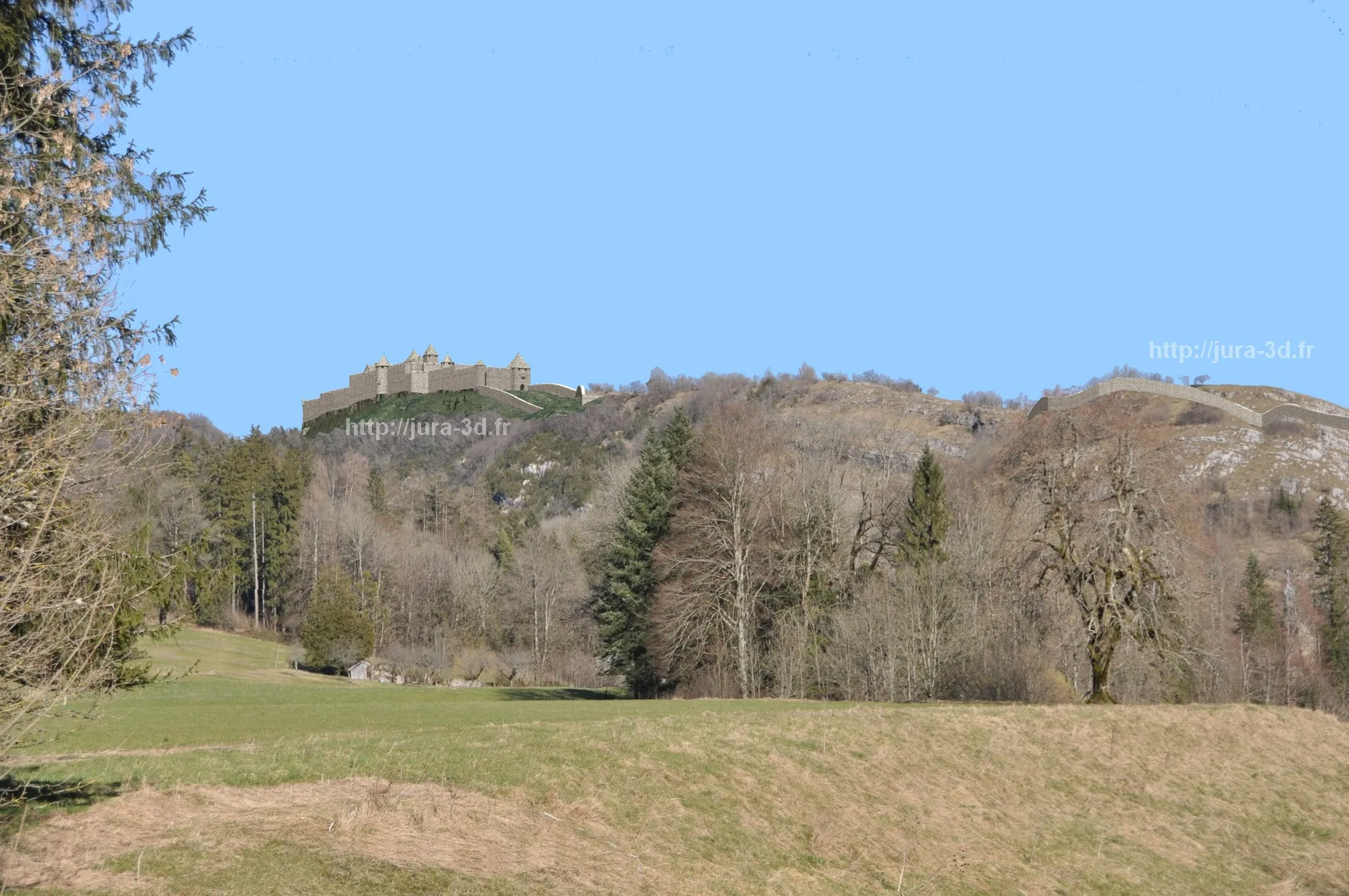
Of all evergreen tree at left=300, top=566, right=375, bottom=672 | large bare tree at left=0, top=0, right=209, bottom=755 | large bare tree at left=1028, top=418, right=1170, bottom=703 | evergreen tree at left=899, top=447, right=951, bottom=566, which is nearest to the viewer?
large bare tree at left=0, top=0, right=209, bottom=755

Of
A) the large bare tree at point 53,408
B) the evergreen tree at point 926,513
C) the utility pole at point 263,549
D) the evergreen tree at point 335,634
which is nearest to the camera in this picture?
the large bare tree at point 53,408

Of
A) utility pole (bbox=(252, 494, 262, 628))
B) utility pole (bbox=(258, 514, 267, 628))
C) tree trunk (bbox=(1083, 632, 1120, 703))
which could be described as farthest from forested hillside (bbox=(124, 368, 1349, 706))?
utility pole (bbox=(252, 494, 262, 628))

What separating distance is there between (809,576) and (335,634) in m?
34.3

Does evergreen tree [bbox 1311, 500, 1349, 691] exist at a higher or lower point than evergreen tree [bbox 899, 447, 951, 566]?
lower

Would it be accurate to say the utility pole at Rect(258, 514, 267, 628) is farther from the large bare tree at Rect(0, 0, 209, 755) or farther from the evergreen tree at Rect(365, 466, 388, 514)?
the large bare tree at Rect(0, 0, 209, 755)

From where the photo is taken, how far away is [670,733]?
2138 centimetres

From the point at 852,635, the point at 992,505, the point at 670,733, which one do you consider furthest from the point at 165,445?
the point at 992,505

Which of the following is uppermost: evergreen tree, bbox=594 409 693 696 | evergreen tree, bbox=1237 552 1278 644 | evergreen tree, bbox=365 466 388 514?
evergreen tree, bbox=365 466 388 514

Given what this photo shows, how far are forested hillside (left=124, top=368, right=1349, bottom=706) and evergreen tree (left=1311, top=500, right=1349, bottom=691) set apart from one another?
0.26m

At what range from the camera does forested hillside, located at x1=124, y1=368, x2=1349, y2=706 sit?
39250 millimetres

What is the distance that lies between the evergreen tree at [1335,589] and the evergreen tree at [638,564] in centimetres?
5403

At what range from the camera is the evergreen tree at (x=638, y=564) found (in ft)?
183

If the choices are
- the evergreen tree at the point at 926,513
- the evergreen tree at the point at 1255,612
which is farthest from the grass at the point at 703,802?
the evergreen tree at the point at 1255,612

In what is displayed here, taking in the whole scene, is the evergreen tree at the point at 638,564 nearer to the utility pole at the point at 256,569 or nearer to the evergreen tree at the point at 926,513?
the evergreen tree at the point at 926,513
